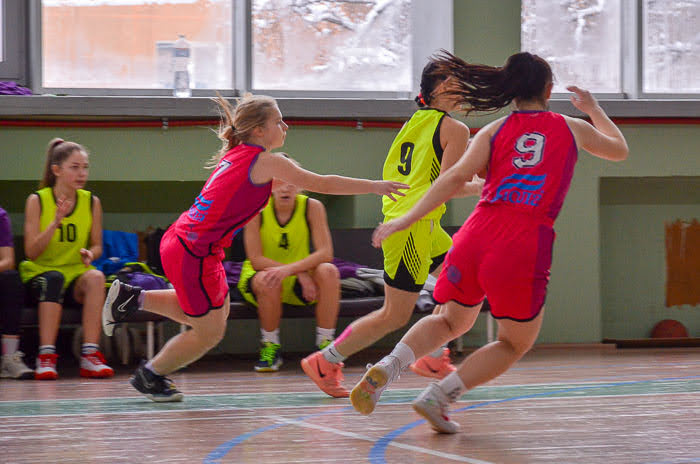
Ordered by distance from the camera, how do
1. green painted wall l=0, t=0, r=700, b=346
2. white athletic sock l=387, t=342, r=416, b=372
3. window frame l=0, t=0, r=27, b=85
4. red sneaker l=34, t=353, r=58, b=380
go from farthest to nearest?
window frame l=0, t=0, r=27, b=85
green painted wall l=0, t=0, r=700, b=346
red sneaker l=34, t=353, r=58, b=380
white athletic sock l=387, t=342, r=416, b=372

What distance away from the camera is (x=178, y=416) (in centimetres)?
342

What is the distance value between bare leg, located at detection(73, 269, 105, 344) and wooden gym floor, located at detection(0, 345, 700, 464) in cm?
26

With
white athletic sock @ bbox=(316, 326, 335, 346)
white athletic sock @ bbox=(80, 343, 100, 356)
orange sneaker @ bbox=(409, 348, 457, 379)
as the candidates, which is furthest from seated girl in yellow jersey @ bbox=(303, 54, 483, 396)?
white athletic sock @ bbox=(80, 343, 100, 356)

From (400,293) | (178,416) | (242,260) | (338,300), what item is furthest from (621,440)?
(242,260)

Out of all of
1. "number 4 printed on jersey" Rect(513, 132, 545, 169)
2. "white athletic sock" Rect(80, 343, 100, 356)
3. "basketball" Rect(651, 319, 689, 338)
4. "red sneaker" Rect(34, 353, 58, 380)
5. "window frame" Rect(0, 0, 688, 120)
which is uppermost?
"window frame" Rect(0, 0, 688, 120)

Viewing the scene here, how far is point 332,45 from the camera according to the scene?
6.50 meters

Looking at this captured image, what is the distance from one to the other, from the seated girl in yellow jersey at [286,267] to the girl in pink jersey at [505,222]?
7.09ft

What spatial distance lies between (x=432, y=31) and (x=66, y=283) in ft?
10.2

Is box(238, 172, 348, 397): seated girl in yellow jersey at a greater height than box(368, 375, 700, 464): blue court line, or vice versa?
box(238, 172, 348, 397): seated girl in yellow jersey

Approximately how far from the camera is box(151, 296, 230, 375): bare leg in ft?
11.7

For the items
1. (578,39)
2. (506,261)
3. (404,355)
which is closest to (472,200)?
(578,39)

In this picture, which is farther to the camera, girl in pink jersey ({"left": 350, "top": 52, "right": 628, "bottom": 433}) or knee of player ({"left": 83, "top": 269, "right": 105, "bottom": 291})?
knee of player ({"left": 83, "top": 269, "right": 105, "bottom": 291})

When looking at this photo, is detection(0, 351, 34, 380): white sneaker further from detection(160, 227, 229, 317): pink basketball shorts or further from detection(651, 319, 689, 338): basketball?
detection(651, 319, 689, 338): basketball

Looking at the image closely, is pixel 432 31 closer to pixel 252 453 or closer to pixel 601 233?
pixel 601 233
